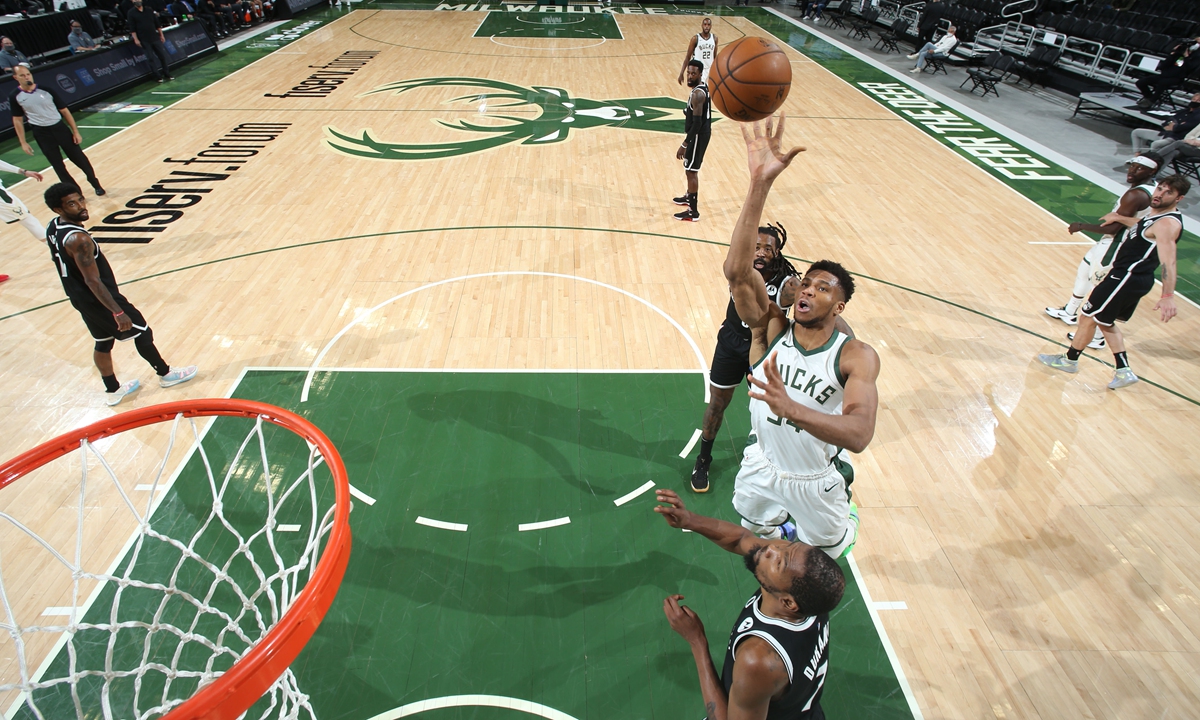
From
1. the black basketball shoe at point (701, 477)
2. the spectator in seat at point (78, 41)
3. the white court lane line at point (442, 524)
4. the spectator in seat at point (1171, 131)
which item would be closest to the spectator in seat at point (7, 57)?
the spectator in seat at point (78, 41)

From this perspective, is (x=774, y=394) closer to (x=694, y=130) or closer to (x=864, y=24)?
(x=694, y=130)

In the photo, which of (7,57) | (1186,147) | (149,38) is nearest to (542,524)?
(1186,147)

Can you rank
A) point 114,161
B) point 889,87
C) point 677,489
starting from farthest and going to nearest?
point 889,87 → point 114,161 → point 677,489

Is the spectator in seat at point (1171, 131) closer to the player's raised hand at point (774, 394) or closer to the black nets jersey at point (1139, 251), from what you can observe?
the black nets jersey at point (1139, 251)

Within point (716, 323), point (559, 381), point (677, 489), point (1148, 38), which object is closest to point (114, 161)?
point (559, 381)

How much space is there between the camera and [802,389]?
2771 mm

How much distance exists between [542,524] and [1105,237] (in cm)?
590

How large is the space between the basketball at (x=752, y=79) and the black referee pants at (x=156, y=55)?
13.4 m

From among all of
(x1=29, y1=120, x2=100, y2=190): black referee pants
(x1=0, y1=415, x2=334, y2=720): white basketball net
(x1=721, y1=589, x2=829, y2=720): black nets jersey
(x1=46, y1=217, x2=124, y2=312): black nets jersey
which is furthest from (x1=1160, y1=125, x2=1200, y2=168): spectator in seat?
(x1=29, y1=120, x2=100, y2=190): black referee pants

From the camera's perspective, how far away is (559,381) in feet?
17.3

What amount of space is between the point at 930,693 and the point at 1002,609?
2.69 ft

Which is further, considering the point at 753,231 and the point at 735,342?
the point at 735,342

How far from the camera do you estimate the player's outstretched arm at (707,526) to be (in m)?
2.48

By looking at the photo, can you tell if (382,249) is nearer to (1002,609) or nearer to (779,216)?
(779,216)
